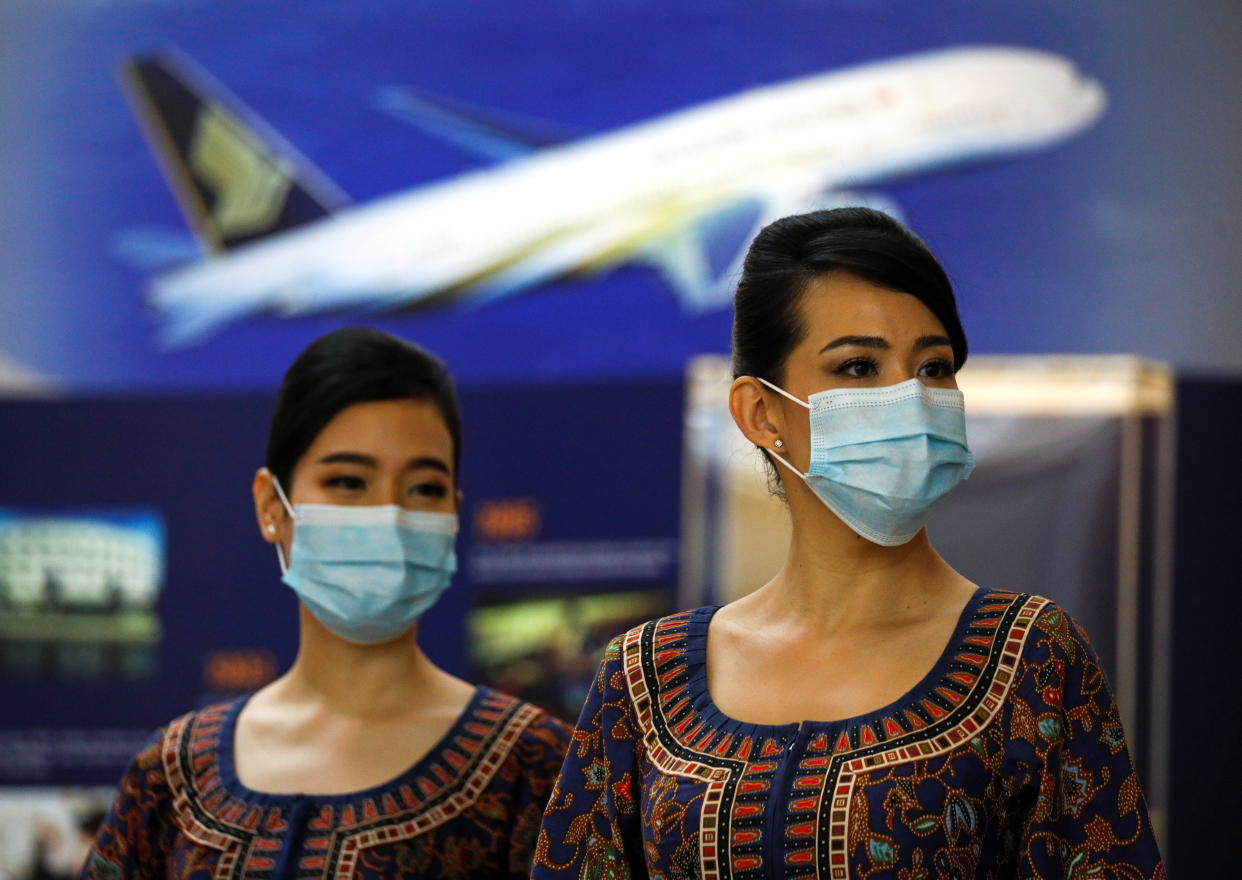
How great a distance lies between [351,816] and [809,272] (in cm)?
112

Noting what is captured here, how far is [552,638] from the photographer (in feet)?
14.2

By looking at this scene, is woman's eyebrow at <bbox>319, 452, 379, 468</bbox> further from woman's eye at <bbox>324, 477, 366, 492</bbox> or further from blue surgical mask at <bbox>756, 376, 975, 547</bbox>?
blue surgical mask at <bbox>756, 376, 975, 547</bbox>

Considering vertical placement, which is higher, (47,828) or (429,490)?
(429,490)

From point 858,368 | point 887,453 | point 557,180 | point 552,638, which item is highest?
point 557,180

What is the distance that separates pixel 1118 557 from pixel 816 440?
189cm

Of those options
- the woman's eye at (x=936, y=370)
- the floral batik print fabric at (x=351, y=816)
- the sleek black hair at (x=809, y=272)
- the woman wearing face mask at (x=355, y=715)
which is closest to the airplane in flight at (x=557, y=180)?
the woman wearing face mask at (x=355, y=715)

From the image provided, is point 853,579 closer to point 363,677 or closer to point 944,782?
point 944,782

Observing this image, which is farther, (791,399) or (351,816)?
(351,816)

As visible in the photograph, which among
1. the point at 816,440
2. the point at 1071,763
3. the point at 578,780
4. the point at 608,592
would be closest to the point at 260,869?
the point at 578,780

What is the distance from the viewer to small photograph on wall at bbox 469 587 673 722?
4.23m

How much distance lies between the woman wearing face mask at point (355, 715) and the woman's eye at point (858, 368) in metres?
0.92

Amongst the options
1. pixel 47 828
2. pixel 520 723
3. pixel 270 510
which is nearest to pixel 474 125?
pixel 47 828

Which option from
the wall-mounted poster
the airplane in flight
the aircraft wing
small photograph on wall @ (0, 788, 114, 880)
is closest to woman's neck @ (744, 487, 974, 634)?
small photograph on wall @ (0, 788, 114, 880)

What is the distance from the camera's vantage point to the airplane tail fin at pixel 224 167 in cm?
641
